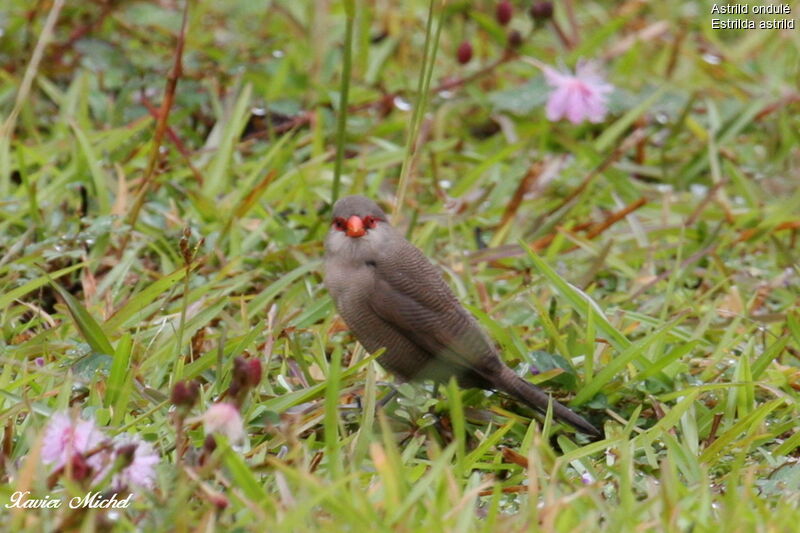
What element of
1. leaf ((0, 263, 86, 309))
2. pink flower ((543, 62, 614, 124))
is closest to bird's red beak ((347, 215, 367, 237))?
leaf ((0, 263, 86, 309))

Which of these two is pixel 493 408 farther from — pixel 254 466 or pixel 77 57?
pixel 77 57

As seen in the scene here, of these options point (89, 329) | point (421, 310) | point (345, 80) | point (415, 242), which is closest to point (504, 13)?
point (415, 242)

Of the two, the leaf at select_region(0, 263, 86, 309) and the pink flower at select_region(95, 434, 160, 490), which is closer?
the pink flower at select_region(95, 434, 160, 490)

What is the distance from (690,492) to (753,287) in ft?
6.37

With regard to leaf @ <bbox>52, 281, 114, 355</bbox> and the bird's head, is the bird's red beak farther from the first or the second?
leaf @ <bbox>52, 281, 114, 355</bbox>

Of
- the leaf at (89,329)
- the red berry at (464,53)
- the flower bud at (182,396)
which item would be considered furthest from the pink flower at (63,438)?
the red berry at (464,53)

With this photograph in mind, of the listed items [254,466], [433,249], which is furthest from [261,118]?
[254,466]

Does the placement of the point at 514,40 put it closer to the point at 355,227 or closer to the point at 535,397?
the point at 355,227

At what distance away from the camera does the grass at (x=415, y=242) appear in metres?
2.97

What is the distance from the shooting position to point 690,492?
3.02m

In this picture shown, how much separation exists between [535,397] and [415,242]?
1.41 meters

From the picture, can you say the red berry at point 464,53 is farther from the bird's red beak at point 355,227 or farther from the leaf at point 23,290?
the leaf at point 23,290

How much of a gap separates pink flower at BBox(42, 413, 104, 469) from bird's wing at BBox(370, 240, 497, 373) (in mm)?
1177

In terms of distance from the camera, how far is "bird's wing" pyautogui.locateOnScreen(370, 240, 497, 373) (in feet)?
12.2
